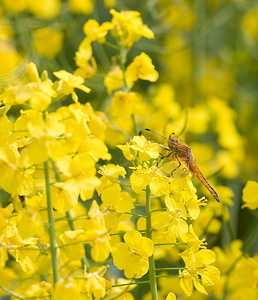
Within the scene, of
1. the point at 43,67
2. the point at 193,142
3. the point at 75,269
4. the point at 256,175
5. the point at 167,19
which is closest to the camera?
the point at 75,269

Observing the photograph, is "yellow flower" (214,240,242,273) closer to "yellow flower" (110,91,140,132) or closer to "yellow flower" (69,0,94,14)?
"yellow flower" (110,91,140,132)

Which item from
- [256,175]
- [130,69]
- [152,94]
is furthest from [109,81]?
[256,175]

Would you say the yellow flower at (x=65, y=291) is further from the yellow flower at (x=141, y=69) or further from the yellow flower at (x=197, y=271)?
the yellow flower at (x=141, y=69)

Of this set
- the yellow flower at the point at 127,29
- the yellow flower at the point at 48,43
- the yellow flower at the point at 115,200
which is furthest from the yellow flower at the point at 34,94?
the yellow flower at the point at 48,43

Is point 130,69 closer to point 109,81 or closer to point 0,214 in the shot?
point 109,81

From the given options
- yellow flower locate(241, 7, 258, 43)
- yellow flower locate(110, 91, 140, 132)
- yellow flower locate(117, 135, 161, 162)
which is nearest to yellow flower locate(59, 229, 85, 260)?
yellow flower locate(117, 135, 161, 162)

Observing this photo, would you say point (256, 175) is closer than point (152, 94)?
No

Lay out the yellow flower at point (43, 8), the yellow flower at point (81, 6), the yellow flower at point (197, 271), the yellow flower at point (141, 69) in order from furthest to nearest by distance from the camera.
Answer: the yellow flower at point (43, 8), the yellow flower at point (81, 6), the yellow flower at point (141, 69), the yellow flower at point (197, 271)
